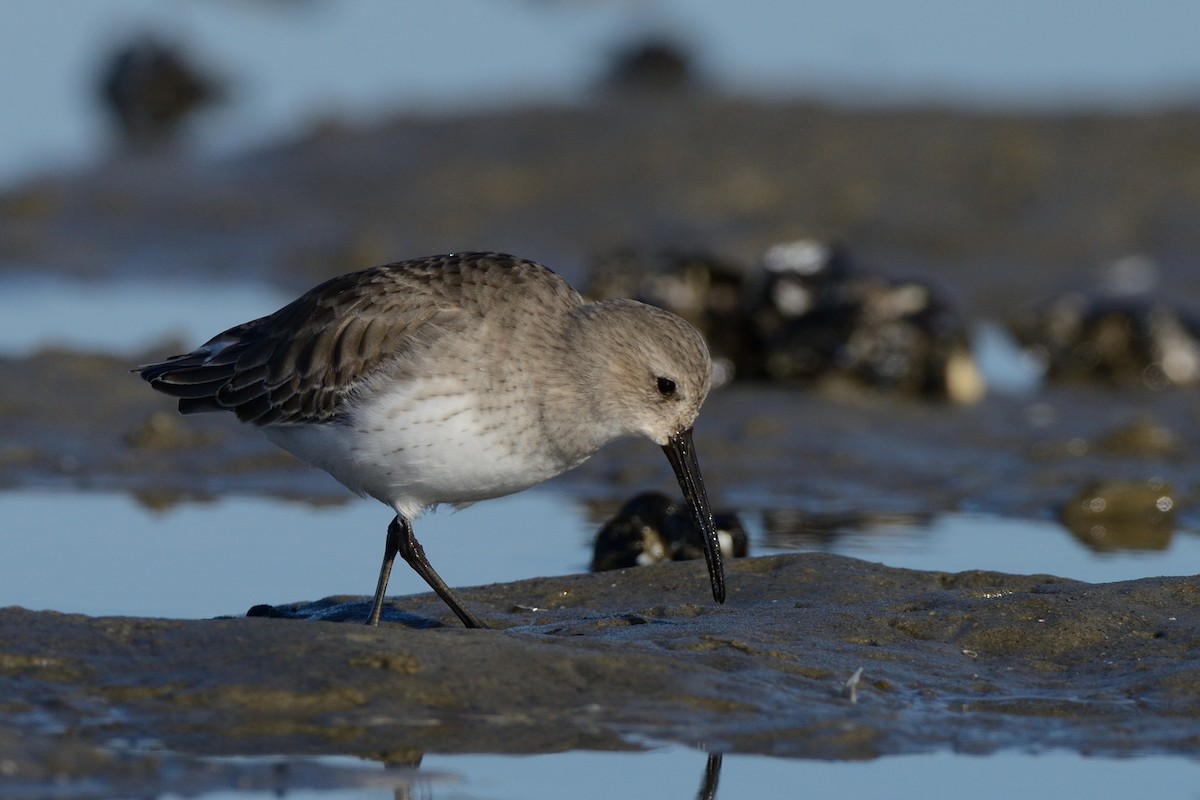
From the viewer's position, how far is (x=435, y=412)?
714 cm

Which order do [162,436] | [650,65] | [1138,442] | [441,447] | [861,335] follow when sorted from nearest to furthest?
[441,447], [162,436], [1138,442], [861,335], [650,65]

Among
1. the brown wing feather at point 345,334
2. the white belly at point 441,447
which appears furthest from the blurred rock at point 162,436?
the white belly at point 441,447

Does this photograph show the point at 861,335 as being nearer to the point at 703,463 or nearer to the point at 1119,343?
the point at 1119,343

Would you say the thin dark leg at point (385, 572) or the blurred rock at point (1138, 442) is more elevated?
the blurred rock at point (1138, 442)

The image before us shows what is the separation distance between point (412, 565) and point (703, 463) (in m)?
3.89

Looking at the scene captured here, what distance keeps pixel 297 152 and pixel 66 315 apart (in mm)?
4999

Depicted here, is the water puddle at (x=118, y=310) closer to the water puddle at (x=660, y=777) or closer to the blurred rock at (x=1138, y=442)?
the blurred rock at (x=1138, y=442)

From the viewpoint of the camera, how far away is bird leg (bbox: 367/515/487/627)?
7.19 metres

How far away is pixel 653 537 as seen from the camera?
851 centimetres

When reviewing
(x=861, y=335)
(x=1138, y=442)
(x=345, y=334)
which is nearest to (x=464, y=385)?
(x=345, y=334)

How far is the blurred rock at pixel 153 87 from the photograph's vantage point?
2531 centimetres

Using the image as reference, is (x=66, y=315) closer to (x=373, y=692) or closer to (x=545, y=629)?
(x=545, y=629)

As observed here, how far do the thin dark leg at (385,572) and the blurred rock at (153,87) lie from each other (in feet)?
59.9

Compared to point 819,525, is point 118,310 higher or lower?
higher
